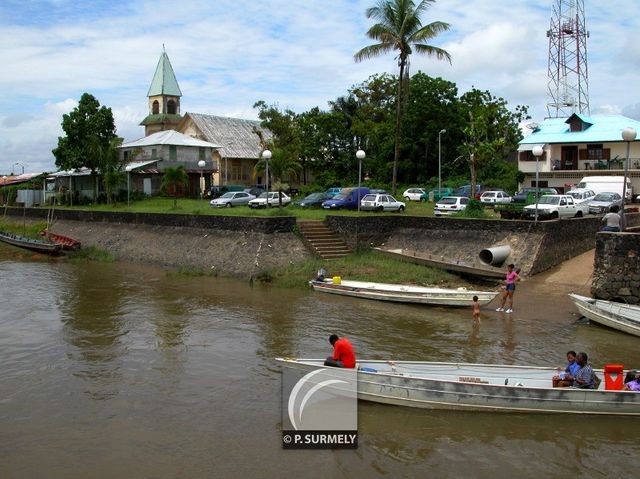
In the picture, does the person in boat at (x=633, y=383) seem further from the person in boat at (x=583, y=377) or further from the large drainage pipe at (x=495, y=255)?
the large drainage pipe at (x=495, y=255)

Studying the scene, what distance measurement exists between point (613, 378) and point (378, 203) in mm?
23578

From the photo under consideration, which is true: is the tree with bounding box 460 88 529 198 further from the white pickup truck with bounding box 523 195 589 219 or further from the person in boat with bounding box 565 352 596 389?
the person in boat with bounding box 565 352 596 389

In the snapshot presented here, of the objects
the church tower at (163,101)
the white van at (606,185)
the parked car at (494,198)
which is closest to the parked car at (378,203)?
the parked car at (494,198)

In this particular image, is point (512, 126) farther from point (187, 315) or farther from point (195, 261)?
point (187, 315)

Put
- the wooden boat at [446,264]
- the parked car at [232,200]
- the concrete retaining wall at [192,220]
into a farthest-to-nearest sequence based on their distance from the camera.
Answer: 1. the parked car at [232,200]
2. the concrete retaining wall at [192,220]
3. the wooden boat at [446,264]

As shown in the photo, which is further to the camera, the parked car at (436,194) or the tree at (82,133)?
the tree at (82,133)

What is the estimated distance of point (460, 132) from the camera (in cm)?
5469

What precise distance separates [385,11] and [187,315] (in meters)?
23.7

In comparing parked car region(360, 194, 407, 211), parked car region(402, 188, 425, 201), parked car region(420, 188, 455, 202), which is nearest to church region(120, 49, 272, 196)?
parked car region(402, 188, 425, 201)

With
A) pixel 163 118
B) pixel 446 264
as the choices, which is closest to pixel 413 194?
pixel 446 264

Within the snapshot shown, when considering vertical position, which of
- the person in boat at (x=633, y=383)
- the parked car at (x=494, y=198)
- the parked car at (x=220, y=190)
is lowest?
the person in boat at (x=633, y=383)

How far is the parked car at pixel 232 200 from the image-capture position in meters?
41.3

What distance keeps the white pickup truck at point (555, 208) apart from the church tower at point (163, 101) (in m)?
47.1

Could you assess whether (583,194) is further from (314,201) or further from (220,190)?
(220,190)
